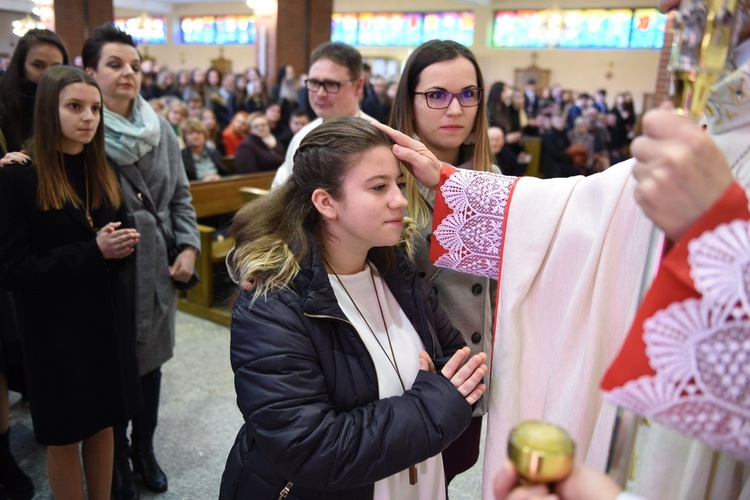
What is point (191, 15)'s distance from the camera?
2034 cm

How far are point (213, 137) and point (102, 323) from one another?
536 cm

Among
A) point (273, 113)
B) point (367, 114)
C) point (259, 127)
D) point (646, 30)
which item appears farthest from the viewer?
point (646, 30)

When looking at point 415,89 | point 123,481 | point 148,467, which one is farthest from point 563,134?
point 123,481

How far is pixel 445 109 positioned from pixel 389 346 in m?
0.70

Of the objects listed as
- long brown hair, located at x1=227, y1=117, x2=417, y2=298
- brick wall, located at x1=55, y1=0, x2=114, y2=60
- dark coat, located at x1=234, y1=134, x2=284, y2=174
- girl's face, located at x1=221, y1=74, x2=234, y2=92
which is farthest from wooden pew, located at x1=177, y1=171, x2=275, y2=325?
girl's face, located at x1=221, y1=74, x2=234, y2=92

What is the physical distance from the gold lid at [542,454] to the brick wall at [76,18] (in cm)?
986

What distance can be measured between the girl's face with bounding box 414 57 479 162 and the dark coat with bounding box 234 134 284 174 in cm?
412

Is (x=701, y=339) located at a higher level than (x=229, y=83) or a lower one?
lower

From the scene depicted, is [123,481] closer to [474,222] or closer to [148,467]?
[148,467]

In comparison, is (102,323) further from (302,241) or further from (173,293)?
(302,241)

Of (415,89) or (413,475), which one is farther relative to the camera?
(415,89)

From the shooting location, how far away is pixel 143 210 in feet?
7.77

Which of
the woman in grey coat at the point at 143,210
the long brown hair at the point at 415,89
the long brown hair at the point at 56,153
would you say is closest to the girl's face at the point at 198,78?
the woman in grey coat at the point at 143,210

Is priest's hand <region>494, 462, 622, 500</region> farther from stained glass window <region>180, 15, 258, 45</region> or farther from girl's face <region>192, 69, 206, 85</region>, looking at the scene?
A: stained glass window <region>180, 15, 258, 45</region>
